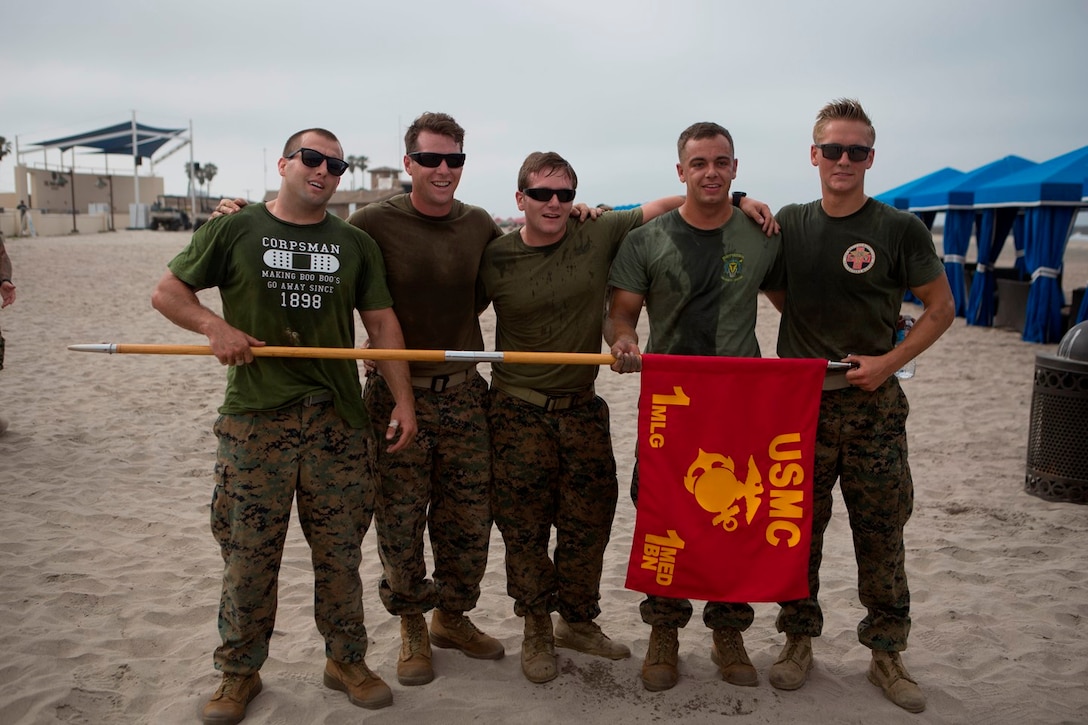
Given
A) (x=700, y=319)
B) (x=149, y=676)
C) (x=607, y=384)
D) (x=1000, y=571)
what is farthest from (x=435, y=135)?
(x=607, y=384)

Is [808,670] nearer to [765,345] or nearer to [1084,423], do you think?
[1084,423]

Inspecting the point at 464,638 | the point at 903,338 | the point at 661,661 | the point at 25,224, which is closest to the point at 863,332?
the point at 903,338

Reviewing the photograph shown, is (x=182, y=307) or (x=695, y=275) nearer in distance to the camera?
(x=182, y=307)

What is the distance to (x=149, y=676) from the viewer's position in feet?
13.5

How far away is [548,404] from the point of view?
13.4 ft

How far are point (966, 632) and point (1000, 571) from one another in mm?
1085

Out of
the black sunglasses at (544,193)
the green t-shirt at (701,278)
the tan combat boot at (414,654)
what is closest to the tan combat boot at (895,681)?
the green t-shirt at (701,278)

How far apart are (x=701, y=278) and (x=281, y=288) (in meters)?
1.88

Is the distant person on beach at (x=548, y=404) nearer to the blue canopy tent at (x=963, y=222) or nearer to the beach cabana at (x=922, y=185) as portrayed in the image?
the blue canopy tent at (x=963, y=222)

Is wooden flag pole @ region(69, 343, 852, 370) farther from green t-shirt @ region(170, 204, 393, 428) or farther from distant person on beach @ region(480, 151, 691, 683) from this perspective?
distant person on beach @ region(480, 151, 691, 683)

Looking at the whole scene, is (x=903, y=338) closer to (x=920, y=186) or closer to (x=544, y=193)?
(x=544, y=193)

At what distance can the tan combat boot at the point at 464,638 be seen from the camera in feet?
14.4

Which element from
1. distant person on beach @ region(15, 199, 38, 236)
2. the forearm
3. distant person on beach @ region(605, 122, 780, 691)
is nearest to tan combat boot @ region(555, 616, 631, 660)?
distant person on beach @ region(605, 122, 780, 691)

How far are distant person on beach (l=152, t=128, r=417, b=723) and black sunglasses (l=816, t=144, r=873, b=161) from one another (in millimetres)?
2089
